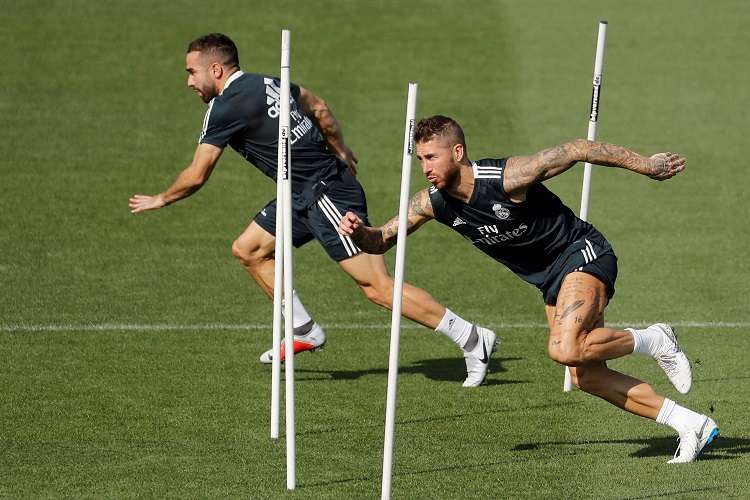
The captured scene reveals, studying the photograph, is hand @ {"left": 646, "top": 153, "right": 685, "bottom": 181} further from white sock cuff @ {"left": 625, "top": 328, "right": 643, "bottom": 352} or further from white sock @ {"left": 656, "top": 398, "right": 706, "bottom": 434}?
white sock @ {"left": 656, "top": 398, "right": 706, "bottom": 434}

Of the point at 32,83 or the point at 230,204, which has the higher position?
the point at 32,83

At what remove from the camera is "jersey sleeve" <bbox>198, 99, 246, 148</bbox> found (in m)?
10.4

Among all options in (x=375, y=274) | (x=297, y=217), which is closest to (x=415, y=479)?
(x=375, y=274)

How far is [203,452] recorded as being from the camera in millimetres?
8922

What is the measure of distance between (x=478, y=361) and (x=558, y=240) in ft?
6.18

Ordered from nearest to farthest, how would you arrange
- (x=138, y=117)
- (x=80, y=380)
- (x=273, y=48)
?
1. (x=80, y=380)
2. (x=138, y=117)
3. (x=273, y=48)

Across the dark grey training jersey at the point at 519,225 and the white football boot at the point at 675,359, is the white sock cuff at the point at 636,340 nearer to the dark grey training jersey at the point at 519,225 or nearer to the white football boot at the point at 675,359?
the white football boot at the point at 675,359

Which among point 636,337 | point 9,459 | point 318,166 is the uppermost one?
point 318,166

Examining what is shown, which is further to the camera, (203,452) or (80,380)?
(80,380)

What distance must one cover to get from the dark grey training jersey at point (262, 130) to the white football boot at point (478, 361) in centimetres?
180

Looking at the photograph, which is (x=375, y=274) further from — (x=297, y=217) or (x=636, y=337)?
(x=636, y=337)

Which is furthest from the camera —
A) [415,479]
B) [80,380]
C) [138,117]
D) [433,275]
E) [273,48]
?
[273,48]

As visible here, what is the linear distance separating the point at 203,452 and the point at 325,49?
12.5 metres

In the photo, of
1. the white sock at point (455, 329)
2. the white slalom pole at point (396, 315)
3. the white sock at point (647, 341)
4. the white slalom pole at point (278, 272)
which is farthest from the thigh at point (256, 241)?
the white slalom pole at point (396, 315)
